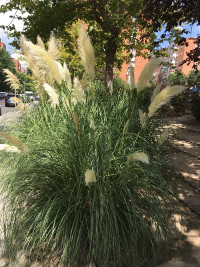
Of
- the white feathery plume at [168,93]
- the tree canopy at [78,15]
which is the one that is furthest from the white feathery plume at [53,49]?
the tree canopy at [78,15]

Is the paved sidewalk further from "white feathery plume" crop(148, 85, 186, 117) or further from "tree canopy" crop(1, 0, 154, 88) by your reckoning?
"tree canopy" crop(1, 0, 154, 88)

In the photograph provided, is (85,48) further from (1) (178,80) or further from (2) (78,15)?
(1) (178,80)

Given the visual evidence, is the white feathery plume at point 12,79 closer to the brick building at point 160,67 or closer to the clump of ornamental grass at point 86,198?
the clump of ornamental grass at point 86,198

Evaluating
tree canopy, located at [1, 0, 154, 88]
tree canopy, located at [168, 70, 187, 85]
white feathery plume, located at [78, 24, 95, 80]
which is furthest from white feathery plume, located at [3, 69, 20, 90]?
tree canopy, located at [168, 70, 187, 85]

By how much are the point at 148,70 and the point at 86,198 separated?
1355 millimetres

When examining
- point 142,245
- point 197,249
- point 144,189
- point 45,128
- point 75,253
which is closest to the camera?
point 75,253

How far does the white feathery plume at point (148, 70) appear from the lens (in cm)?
194

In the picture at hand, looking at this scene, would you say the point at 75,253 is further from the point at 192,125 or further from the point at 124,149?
the point at 192,125

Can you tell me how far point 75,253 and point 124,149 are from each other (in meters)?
1.07

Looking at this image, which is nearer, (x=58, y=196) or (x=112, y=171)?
(x=58, y=196)

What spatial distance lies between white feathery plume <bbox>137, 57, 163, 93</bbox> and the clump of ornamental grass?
0.30m

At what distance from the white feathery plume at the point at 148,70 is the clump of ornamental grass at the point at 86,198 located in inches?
11.6

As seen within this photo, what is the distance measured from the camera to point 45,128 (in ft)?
8.75

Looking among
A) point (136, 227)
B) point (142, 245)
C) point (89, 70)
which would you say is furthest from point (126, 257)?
point (89, 70)
